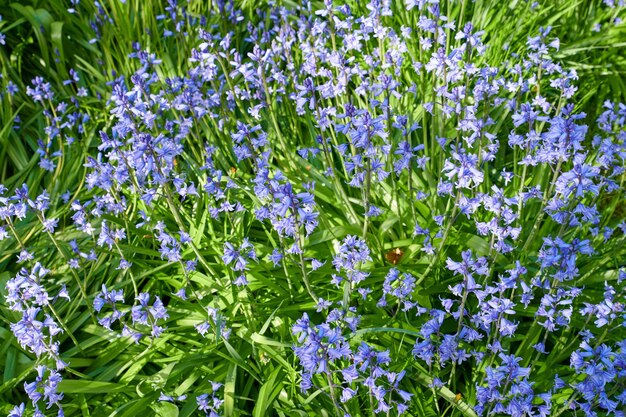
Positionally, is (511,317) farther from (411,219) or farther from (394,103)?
(394,103)

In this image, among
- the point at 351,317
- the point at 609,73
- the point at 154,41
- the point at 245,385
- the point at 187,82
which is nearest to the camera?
the point at 351,317

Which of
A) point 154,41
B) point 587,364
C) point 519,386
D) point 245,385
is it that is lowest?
point 245,385

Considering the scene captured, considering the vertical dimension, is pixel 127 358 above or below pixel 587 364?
below

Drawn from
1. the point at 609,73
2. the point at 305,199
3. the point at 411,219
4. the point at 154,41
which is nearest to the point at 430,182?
the point at 411,219

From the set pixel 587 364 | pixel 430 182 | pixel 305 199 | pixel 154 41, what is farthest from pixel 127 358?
pixel 154 41

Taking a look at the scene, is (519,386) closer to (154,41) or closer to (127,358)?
(127,358)

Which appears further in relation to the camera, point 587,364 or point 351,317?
point 351,317

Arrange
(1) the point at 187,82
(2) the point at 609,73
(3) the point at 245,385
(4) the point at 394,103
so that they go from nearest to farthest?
(3) the point at 245,385 → (1) the point at 187,82 → (4) the point at 394,103 → (2) the point at 609,73
